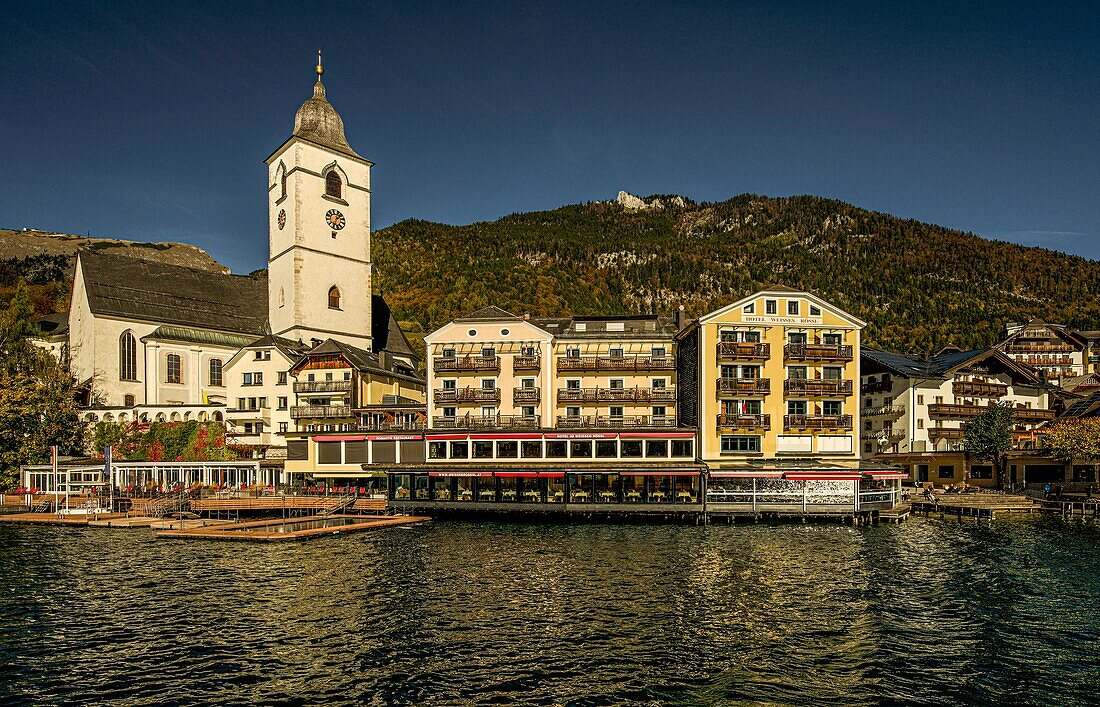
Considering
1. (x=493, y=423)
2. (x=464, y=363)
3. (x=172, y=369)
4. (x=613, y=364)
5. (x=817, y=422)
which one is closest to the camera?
(x=817, y=422)

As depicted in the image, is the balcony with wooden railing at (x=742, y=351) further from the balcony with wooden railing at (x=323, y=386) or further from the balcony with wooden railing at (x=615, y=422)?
the balcony with wooden railing at (x=323, y=386)

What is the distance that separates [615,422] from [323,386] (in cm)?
2779

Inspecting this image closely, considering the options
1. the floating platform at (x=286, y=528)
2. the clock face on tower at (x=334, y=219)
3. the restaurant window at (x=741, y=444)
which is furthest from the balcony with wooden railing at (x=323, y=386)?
the restaurant window at (x=741, y=444)

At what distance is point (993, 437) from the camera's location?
75938mm

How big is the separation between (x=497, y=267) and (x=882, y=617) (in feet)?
520

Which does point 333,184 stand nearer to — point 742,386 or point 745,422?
point 742,386

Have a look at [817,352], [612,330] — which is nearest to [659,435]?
[612,330]

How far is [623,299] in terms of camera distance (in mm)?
193000

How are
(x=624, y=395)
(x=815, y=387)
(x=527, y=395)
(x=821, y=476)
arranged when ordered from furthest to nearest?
(x=624, y=395), (x=527, y=395), (x=815, y=387), (x=821, y=476)

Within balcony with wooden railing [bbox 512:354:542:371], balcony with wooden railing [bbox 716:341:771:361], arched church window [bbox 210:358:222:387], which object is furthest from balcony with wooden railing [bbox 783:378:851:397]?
arched church window [bbox 210:358:222:387]

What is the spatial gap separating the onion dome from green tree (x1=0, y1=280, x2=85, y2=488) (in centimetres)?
3662

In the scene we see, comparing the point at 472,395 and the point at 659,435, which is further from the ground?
the point at 472,395

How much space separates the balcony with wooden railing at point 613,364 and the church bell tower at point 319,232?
1402 inches

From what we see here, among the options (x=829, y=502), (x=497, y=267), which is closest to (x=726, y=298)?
(x=497, y=267)
